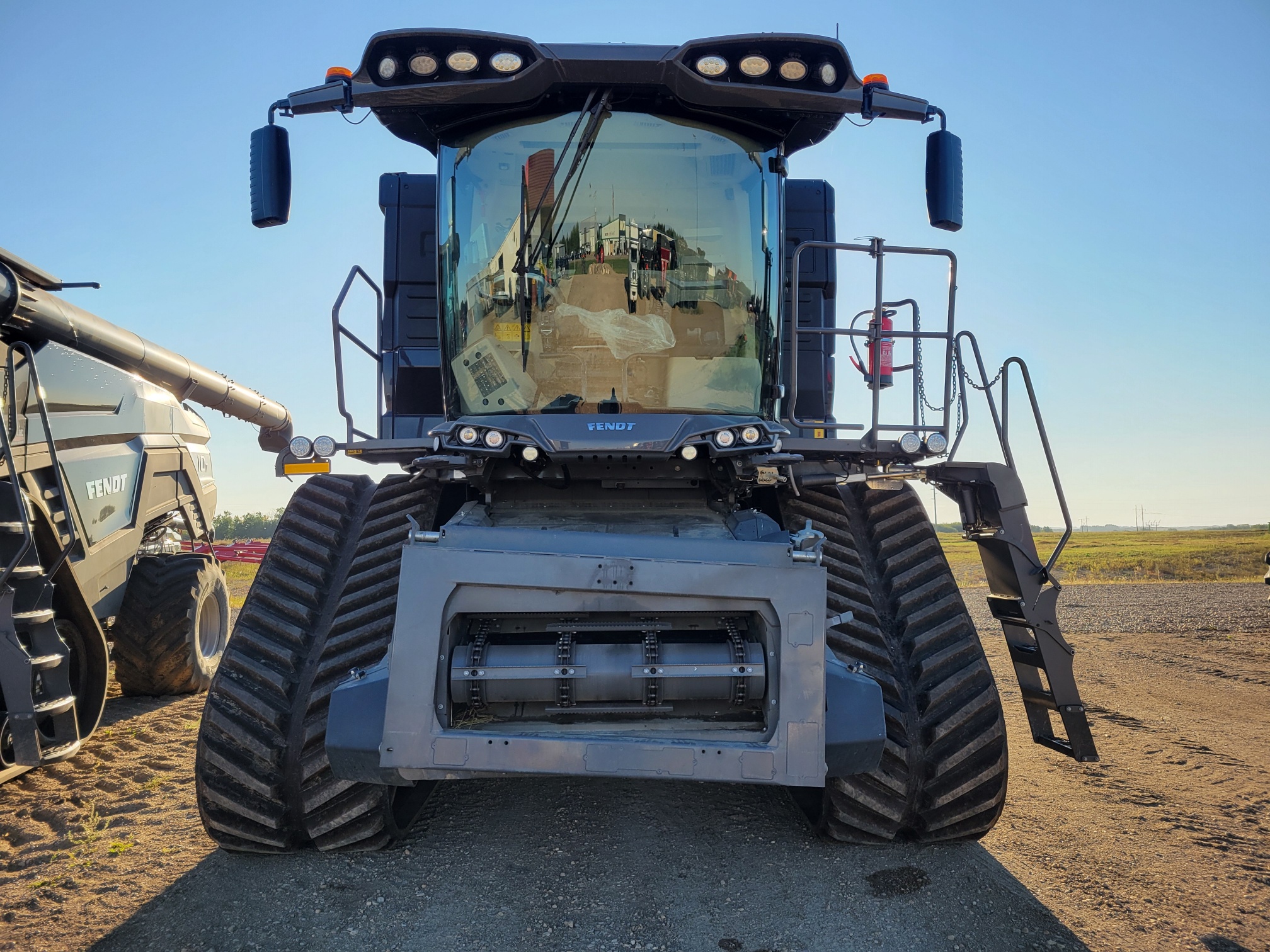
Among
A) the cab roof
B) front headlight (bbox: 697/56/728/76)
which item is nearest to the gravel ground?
the cab roof

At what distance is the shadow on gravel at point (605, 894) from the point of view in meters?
3.30

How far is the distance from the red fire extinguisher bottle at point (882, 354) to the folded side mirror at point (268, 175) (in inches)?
118

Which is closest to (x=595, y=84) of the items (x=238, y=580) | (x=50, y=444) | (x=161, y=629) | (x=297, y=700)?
(x=297, y=700)

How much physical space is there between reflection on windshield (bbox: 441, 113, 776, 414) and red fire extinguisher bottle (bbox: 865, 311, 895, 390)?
20.3 inches

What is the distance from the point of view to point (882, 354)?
4555 mm

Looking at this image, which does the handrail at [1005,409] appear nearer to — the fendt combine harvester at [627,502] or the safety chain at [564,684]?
the fendt combine harvester at [627,502]

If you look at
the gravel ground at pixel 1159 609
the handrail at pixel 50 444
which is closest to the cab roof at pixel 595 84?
the handrail at pixel 50 444

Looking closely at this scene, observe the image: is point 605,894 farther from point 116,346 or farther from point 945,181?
point 116,346

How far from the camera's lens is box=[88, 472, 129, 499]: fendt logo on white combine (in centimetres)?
688

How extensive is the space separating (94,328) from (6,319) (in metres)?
1.36

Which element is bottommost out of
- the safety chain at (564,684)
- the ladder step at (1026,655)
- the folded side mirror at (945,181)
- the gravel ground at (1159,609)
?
the gravel ground at (1159,609)

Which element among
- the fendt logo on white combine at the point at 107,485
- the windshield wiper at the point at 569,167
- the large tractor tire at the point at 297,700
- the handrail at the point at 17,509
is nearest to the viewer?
the large tractor tire at the point at 297,700

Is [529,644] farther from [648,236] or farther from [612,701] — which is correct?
[648,236]

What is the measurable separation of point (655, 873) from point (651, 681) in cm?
110
